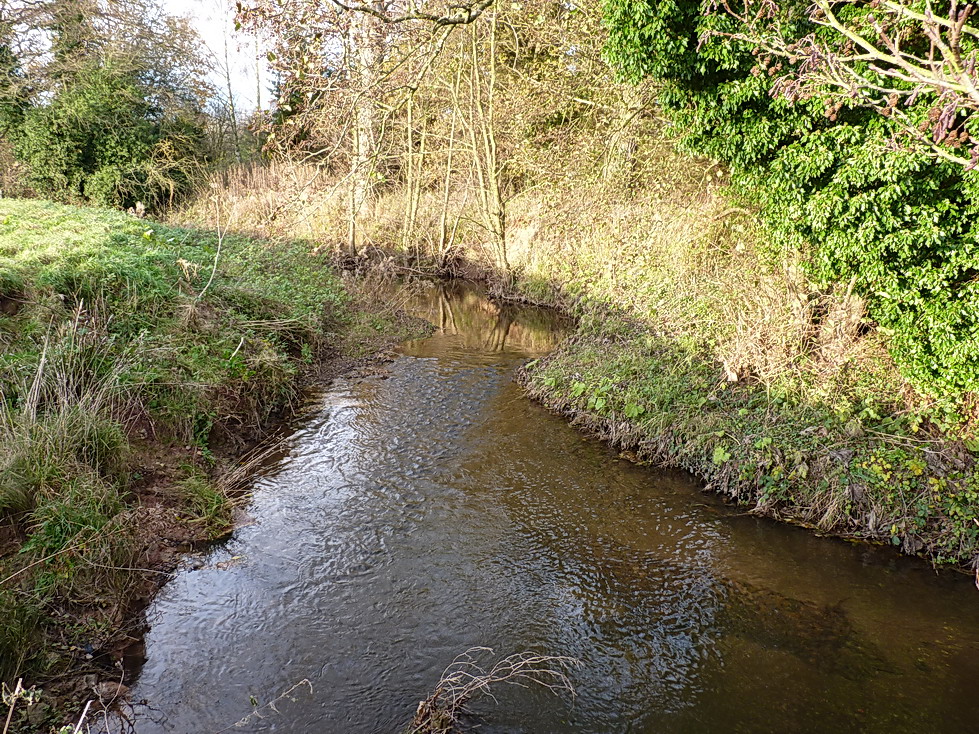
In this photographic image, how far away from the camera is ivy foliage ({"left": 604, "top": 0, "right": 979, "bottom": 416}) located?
6066 millimetres

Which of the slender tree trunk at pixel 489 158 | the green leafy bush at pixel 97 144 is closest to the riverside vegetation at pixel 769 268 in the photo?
the slender tree trunk at pixel 489 158

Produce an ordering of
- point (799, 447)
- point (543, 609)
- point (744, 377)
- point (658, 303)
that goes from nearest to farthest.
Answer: point (543, 609)
point (799, 447)
point (744, 377)
point (658, 303)

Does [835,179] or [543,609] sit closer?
[543,609]

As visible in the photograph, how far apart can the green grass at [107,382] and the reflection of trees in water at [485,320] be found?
3082mm

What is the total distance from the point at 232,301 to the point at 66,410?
4514mm

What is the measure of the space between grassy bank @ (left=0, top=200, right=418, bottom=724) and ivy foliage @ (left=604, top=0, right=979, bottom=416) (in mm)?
6331

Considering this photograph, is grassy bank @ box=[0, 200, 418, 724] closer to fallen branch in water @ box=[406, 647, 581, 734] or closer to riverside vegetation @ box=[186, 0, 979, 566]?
riverside vegetation @ box=[186, 0, 979, 566]

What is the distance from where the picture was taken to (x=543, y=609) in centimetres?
542

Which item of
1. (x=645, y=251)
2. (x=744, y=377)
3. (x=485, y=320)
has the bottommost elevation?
(x=485, y=320)

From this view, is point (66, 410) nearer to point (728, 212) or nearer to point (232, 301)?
point (232, 301)

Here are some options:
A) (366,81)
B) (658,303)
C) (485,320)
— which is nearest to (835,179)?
(658,303)

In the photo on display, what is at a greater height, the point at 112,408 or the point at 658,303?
the point at 658,303

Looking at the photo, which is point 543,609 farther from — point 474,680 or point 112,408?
point 112,408

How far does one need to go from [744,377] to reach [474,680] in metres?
5.60
